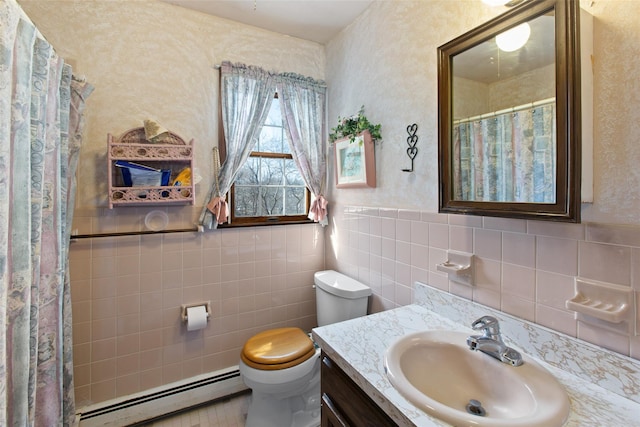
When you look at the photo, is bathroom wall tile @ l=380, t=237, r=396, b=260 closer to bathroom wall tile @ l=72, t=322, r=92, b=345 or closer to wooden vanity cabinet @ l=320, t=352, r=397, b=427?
wooden vanity cabinet @ l=320, t=352, r=397, b=427

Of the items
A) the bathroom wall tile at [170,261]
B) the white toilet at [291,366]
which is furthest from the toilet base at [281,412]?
the bathroom wall tile at [170,261]

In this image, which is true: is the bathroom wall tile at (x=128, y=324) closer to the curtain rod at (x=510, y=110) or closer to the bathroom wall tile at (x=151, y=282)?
the bathroom wall tile at (x=151, y=282)

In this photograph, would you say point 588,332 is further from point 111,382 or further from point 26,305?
point 111,382

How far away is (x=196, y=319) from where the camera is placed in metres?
1.73

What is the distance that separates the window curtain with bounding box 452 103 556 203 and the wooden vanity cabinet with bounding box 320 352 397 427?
2.48ft

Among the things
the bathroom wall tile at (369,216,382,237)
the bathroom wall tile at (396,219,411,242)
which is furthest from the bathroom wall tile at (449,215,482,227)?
the bathroom wall tile at (369,216,382,237)

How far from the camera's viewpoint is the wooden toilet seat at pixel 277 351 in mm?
1490

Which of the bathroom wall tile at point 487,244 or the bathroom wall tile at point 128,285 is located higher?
the bathroom wall tile at point 487,244

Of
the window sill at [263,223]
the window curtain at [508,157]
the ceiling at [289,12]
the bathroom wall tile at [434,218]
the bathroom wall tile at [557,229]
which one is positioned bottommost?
the window sill at [263,223]

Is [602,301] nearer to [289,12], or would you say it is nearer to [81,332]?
[289,12]

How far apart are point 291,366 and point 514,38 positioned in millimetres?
1632

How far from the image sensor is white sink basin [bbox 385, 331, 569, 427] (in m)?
0.70

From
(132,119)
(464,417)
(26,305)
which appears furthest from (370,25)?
(26,305)

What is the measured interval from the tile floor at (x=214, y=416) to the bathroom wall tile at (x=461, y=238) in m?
1.55
